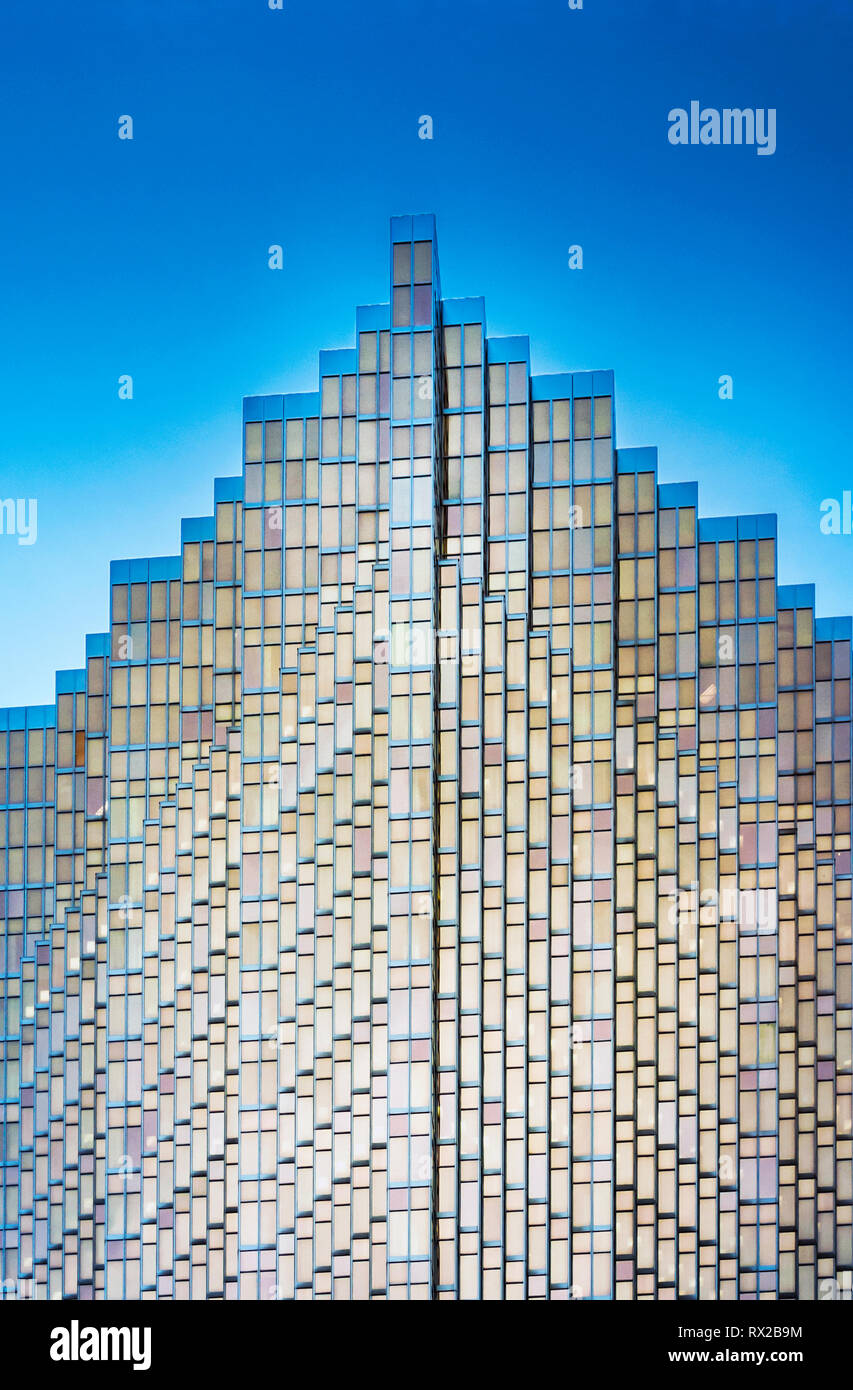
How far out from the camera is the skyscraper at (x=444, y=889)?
2402 centimetres

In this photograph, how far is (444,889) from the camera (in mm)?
24453

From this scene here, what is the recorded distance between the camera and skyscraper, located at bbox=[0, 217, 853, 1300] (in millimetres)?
24016

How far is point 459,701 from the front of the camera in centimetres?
2488

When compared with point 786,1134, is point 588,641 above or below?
above

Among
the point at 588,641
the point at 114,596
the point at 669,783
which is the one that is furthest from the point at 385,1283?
the point at 114,596
